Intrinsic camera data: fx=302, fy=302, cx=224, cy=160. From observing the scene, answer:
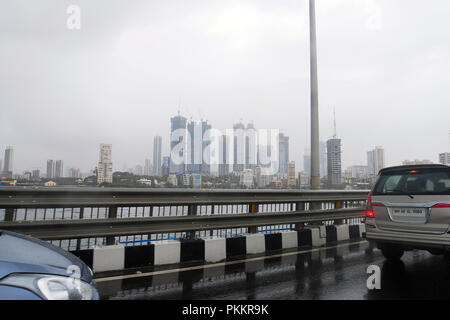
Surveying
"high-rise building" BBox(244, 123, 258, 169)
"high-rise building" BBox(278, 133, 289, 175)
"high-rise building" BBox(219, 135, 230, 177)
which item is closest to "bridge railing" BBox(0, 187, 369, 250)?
"high-rise building" BBox(219, 135, 230, 177)

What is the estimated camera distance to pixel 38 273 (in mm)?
2029

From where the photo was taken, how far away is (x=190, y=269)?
4945 mm

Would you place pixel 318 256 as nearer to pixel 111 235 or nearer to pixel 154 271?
pixel 154 271

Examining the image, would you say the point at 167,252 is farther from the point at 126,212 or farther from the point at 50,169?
the point at 50,169

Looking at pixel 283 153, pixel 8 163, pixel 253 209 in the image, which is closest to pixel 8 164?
pixel 8 163

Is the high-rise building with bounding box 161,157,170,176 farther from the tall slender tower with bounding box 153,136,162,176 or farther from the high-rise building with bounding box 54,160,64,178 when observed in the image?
the high-rise building with bounding box 54,160,64,178

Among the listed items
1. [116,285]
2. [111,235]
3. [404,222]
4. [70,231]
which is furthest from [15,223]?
[404,222]

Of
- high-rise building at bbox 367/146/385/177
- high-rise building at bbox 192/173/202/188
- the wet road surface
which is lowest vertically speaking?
the wet road surface

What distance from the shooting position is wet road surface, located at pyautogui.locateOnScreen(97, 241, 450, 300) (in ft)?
12.3

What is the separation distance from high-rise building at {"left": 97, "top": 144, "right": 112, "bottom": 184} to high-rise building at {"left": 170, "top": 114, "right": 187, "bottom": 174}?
1514mm

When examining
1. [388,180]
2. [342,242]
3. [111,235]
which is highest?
[388,180]

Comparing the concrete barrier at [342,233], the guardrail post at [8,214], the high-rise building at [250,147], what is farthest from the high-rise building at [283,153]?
the guardrail post at [8,214]

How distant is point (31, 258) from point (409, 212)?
4967mm

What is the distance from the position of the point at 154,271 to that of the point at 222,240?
59.4 inches
